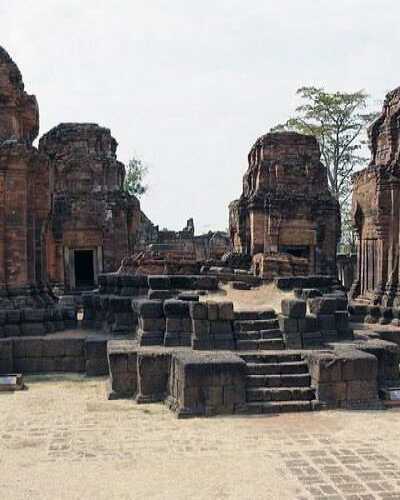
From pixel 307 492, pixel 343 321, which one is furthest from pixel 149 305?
pixel 307 492

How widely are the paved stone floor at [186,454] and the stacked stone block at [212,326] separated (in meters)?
1.40

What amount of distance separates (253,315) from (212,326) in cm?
88

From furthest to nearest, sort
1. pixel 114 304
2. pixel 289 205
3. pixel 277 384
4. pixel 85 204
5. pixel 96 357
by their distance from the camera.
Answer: pixel 289 205 < pixel 85 204 < pixel 114 304 < pixel 96 357 < pixel 277 384

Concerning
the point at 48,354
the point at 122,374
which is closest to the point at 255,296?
the point at 122,374

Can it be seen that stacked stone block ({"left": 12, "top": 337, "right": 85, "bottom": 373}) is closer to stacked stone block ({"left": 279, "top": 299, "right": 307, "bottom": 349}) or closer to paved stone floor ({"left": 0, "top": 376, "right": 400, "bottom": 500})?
paved stone floor ({"left": 0, "top": 376, "right": 400, "bottom": 500})

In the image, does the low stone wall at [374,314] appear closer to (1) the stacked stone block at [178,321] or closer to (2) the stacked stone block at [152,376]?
(1) the stacked stone block at [178,321]

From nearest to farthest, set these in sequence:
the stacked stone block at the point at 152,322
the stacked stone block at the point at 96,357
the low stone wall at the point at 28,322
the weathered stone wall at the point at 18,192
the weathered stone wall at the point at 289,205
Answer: the stacked stone block at the point at 152,322
the stacked stone block at the point at 96,357
the low stone wall at the point at 28,322
the weathered stone wall at the point at 18,192
the weathered stone wall at the point at 289,205

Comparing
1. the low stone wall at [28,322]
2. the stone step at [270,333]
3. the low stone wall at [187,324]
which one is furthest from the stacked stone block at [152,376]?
the low stone wall at [28,322]

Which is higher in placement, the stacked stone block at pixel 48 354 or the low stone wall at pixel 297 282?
the low stone wall at pixel 297 282

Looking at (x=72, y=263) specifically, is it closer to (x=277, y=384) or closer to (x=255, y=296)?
(x=255, y=296)

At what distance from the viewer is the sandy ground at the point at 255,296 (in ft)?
33.6

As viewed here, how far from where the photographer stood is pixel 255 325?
898cm

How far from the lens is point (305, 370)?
7.91 m

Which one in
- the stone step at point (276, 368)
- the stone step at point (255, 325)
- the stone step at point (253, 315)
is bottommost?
the stone step at point (276, 368)
